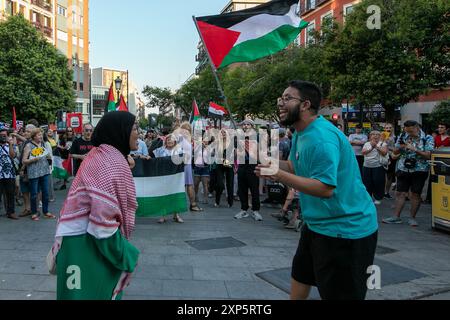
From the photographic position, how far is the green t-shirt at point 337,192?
8.75 ft

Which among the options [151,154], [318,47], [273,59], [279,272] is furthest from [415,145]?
[273,59]

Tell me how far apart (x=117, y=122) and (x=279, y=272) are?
3.07 m

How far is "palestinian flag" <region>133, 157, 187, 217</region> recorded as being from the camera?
8.05m

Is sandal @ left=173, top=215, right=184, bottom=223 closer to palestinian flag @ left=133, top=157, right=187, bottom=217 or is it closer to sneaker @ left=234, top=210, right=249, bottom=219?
palestinian flag @ left=133, top=157, right=187, bottom=217

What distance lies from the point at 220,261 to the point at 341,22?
29.5 m

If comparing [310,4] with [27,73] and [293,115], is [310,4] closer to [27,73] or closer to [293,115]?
[27,73]

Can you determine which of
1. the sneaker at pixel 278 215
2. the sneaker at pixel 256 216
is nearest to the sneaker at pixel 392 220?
the sneaker at pixel 278 215

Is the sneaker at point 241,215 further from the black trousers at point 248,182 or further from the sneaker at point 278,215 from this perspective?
the sneaker at point 278,215

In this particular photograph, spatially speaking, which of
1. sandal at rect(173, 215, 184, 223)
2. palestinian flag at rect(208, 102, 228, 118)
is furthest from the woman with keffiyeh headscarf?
palestinian flag at rect(208, 102, 228, 118)

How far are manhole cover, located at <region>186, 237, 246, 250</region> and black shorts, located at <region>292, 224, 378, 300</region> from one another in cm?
353

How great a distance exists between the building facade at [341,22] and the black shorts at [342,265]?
19.0m

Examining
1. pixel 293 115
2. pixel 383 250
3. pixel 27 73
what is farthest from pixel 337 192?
pixel 27 73

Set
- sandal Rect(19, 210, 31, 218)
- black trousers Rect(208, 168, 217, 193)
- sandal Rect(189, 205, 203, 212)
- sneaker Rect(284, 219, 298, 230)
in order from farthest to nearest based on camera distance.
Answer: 1. black trousers Rect(208, 168, 217, 193)
2. sandal Rect(189, 205, 203, 212)
3. sandal Rect(19, 210, 31, 218)
4. sneaker Rect(284, 219, 298, 230)

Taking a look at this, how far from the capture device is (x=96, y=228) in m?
2.57
